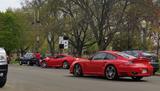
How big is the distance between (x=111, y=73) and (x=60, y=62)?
17.9 m

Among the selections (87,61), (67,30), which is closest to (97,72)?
(87,61)

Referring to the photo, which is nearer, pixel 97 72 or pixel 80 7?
pixel 97 72

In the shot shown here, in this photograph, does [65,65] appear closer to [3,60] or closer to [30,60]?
[30,60]

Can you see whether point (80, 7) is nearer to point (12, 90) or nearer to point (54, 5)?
point (54, 5)

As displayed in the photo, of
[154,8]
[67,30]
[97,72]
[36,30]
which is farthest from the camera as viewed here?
[36,30]

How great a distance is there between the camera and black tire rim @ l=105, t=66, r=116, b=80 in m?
20.2

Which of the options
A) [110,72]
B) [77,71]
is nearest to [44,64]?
[77,71]

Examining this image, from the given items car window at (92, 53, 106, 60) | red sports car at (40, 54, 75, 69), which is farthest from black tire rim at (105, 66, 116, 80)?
red sports car at (40, 54, 75, 69)

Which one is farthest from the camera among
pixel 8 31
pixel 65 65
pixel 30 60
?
pixel 8 31

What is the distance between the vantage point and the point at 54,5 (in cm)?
5338

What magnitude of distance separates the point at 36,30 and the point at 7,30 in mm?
4780

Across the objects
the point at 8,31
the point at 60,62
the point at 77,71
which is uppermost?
the point at 8,31

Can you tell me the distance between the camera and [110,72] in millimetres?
20391

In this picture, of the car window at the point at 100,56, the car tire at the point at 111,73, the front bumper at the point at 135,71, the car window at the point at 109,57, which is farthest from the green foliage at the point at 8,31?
the front bumper at the point at 135,71
